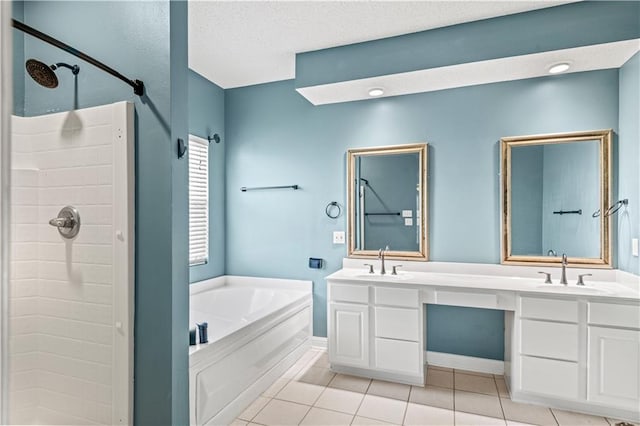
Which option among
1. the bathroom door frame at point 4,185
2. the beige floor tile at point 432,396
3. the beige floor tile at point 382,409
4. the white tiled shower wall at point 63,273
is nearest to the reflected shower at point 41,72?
the white tiled shower wall at point 63,273

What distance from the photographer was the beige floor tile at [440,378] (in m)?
2.70

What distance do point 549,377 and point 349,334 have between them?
1365 mm

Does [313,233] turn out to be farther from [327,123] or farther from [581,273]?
[581,273]

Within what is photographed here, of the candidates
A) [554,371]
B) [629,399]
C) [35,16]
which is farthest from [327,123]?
[629,399]

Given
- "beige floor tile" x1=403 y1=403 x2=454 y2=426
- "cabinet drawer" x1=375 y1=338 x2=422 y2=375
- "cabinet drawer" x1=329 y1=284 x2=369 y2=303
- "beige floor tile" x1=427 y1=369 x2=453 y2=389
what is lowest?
"beige floor tile" x1=427 y1=369 x2=453 y2=389

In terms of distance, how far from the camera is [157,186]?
1.63 metres

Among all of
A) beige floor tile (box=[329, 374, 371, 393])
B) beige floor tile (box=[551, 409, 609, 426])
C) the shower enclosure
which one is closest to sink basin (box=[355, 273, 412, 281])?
beige floor tile (box=[329, 374, 371, 393])

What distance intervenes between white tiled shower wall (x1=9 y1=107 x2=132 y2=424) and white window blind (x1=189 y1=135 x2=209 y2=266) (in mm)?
1548

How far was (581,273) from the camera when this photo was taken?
2.65 m

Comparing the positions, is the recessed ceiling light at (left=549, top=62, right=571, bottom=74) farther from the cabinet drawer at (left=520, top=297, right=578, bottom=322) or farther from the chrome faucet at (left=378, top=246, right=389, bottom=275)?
the chrome faucet at (left=378, top=246, right=389, bottom=275)

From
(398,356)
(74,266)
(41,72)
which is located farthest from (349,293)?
(41,72)

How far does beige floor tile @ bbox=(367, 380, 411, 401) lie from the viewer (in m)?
2.52

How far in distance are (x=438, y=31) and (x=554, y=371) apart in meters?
2.48

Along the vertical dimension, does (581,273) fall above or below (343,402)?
above
